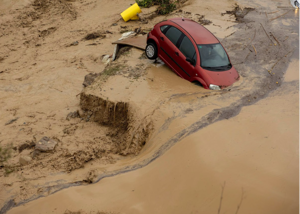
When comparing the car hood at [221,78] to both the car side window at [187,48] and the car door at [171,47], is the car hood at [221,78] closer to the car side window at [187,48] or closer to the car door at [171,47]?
the car side window at [187,48]

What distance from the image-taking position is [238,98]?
751 centimetres

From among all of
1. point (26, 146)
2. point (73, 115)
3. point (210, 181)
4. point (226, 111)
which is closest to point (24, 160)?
point (26, 146)

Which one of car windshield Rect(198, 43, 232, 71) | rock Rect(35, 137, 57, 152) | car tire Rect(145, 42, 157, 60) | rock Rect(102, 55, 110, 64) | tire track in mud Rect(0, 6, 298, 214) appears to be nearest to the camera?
tire track in mud Rect(0, 6, 298, 214)

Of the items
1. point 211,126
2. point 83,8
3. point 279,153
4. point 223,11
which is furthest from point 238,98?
point 83,8

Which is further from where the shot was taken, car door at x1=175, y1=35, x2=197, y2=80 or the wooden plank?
the wooden plank

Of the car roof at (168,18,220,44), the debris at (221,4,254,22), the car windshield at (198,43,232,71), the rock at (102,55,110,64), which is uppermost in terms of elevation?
the car roof at (168,18,220,44)

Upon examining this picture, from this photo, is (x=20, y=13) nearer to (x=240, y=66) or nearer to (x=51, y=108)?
→ (x=51, y=108)

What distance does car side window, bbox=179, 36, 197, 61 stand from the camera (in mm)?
8086

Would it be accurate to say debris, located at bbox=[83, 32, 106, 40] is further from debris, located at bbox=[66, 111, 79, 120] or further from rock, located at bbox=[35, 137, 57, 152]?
rock, located at bbox=[35, 137, 57, 152]

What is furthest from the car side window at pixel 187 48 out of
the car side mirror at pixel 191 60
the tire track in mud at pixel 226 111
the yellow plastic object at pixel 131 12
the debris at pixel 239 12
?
the debris at pixel 239 12

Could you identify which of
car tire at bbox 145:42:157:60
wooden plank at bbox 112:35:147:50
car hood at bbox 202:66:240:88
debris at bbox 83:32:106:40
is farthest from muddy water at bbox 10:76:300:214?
debris at bbox 83:32:106:40

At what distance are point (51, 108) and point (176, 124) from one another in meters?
4.19

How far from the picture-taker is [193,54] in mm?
8070

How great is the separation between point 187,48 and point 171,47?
0.55 metres
